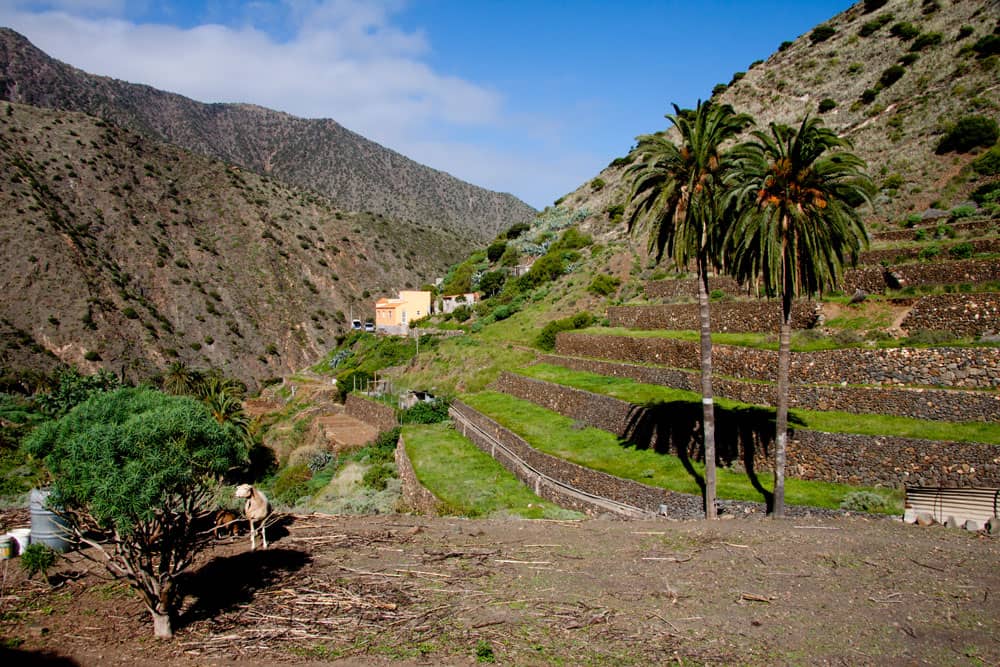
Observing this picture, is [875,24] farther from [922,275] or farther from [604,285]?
[922,275]

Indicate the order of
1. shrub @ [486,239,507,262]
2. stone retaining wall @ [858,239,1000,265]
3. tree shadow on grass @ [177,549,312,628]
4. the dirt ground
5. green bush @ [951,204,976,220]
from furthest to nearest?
1. shrub @ [486,239,507,262]
2. green bush @ [951,204,976,220]
3. stone retaining wall @ [858,239,1000,265]
4. tree shadow on grass @ [177,549,312,628]
5. the dirt ground

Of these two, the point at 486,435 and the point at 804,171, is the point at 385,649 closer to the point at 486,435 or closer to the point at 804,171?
the point at 804,171

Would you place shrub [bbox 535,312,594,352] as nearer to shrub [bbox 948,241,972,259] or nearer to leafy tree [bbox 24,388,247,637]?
shrub [bbox 948,241,972,259]

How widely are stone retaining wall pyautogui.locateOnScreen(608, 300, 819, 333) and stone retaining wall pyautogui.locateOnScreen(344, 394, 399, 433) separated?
48.6 feet

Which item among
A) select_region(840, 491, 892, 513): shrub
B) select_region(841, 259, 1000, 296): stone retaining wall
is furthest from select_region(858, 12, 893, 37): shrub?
select_region(840, 491, 892, 513): shrub

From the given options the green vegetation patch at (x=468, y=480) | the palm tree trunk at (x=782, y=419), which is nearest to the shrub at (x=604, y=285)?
the green vegetation patch at (x=468, y=480)

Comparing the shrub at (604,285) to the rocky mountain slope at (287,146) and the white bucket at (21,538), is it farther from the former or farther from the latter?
the rocky mountain slope at (287,146)

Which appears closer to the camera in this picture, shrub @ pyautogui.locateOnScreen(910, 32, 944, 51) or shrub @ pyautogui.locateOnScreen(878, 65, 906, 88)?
shrub @ pyautogui.locateOnScreen(878, 65, 906, 88)

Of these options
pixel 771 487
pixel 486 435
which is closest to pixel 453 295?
pixel 486 435

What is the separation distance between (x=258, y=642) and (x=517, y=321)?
41370mm

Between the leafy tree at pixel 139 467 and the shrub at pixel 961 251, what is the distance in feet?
80.9

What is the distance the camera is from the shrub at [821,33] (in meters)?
67.2

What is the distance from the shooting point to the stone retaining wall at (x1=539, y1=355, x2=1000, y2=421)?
15.1 meters

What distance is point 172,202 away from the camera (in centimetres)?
8488
